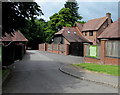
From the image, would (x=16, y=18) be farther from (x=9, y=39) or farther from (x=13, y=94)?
(x=9, y=39)

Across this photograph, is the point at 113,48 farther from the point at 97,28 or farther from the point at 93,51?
the point at 97,28

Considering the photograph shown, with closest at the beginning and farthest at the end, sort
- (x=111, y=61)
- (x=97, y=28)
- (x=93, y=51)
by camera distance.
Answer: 1. (x=111, y=61)
2. (x=93, y=51)
3. (x=97, y=28)

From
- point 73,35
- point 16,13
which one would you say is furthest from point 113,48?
point 73,35

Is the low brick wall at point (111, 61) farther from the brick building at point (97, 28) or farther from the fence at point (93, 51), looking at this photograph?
the brick building at point (97, 28)

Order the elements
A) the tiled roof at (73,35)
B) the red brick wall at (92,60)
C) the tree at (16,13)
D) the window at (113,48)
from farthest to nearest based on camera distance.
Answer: the tiled roof at (73,35) → the red brick wall at (92,60) → the window at (113,48) → the tree at (16,13)

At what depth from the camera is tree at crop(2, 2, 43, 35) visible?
31.7 ft

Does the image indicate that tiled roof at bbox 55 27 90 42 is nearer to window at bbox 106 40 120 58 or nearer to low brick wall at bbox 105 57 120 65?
window at bbox 106 40 120 58

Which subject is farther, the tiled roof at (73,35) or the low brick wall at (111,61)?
the tiled roof at (73,35)

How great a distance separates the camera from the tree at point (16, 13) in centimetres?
967

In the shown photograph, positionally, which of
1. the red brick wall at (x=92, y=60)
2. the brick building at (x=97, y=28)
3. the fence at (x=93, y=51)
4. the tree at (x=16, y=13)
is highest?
the brick building at (x=97, y=28)

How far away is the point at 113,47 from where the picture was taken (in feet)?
47.9

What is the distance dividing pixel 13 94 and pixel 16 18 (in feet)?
20.3

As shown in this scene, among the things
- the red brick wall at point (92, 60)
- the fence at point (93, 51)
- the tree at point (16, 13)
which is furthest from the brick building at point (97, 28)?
the tree at point (16, 13)

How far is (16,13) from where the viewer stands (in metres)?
10.7
